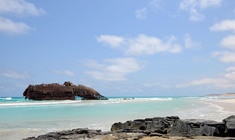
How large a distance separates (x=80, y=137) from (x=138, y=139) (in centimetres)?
140

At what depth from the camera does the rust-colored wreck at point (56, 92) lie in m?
54.5

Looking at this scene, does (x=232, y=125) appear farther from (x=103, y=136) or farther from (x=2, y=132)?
(x=2, y=132)

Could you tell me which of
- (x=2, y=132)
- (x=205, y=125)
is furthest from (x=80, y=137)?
(x=2, y=132)

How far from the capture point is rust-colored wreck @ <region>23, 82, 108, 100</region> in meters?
54.5

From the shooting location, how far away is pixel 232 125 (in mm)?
7414

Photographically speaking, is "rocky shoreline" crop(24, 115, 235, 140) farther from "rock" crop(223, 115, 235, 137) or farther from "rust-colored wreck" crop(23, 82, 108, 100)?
"rust-colored wreck" crop(23, 82, 108, 100)

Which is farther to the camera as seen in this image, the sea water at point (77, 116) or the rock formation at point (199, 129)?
the sea water at point (77, 116)

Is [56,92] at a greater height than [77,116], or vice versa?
[56,92]

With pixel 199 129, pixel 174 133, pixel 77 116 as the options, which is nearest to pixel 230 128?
pixel 199 129

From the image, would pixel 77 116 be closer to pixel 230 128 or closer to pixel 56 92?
pixel 230 128

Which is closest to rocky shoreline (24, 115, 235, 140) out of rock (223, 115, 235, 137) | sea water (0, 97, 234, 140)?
rock (223, 115, 235, 137)

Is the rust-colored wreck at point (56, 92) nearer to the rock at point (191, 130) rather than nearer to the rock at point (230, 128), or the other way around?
the rock at point (191, 130)

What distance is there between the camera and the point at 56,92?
55.0 m

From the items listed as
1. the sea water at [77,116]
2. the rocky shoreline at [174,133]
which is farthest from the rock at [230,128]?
the sea water at [77,116]
